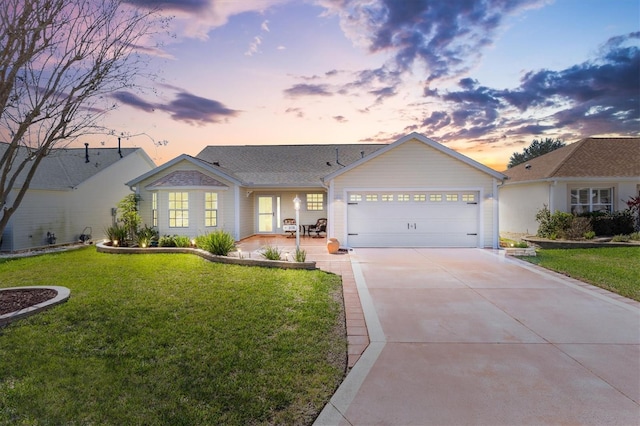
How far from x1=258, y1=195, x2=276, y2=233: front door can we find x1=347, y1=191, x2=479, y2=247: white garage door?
6.24 meters

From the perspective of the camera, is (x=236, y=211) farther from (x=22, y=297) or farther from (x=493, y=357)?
(x=493, y=357)

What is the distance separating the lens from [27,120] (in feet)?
17.6

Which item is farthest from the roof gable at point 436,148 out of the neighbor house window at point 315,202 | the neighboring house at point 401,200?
the neighbor house window at point 315,202

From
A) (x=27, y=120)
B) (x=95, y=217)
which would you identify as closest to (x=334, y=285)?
(x=27, y=120)

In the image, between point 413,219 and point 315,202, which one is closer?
point 413,219

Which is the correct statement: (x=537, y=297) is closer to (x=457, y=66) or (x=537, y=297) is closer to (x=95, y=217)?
(x=457, y=66)

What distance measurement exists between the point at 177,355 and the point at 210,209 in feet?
40.2

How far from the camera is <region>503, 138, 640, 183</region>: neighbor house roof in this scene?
16.7m

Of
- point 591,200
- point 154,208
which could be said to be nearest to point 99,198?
point 154,208

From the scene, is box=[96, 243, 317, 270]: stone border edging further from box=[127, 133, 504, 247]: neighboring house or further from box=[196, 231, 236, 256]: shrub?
box=[127, 133, 504, 247]: neighboring house

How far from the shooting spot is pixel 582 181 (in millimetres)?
16781

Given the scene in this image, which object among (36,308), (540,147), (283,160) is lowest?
(36,308)

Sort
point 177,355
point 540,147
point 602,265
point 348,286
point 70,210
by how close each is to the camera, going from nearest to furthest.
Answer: point 177,355 → point 348,286 → point 602,265 → point 70,210 → point 540,147

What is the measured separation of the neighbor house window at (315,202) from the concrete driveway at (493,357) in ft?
37.6
